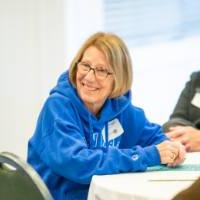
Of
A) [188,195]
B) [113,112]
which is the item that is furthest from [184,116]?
[188,195]

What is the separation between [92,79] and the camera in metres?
1.81

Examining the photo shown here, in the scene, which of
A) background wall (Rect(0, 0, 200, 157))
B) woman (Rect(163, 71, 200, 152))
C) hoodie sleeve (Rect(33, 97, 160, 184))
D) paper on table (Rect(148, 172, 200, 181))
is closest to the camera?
paper on table (Rect(148, 172, 200, 181))

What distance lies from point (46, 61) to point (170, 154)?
6.37 ft

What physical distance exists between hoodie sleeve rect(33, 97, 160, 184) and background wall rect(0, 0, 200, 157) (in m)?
1.73

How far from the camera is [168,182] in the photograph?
4.58 ft

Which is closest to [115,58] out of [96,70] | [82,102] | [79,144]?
[96,70]

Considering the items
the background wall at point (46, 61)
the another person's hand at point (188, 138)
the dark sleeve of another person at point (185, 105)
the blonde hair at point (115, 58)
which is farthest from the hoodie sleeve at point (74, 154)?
the background wall at point (46, 61)

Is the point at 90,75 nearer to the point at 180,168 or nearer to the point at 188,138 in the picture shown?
the point at 180,168

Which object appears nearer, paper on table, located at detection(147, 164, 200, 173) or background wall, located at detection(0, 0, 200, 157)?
paper on table, located at detection(147, 164, 200, 173)

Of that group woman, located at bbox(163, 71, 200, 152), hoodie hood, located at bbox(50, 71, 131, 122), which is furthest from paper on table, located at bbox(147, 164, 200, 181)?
woman, located at bbox(163, 71, 200, 152)

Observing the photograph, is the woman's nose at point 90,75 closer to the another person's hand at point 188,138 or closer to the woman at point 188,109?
the another person's hand at point 188,138

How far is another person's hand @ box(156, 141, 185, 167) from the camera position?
1.66 m

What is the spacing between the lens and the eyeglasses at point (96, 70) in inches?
71.6

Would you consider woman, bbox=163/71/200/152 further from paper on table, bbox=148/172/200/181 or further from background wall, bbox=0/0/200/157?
paper on table, bbox=148/172/200/181
